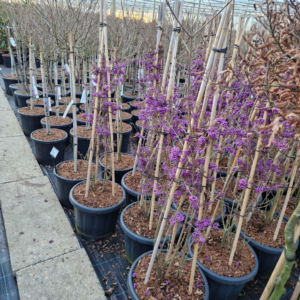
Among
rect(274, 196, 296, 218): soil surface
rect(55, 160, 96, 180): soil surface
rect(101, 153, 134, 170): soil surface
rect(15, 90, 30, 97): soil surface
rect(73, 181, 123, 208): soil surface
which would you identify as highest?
rect(15, 90, 30, 97): soil surface

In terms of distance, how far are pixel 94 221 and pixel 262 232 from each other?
5.59ft

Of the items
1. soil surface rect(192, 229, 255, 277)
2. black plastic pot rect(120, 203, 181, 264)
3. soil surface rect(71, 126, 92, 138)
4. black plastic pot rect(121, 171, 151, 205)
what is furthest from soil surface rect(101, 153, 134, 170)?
soil surface rect(192, 229, 255, 277)

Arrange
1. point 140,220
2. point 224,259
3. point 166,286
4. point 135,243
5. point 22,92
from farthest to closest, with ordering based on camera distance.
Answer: point 22,92, point 140,220, point 135,243, point 224,259, point 166,286

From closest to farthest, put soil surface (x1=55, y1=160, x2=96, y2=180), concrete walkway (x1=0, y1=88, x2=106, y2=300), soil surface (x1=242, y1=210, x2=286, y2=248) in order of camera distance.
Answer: concrete walkway (x1=0, y1=88, x2=106, y2=300) → soil surface (x1=242, y1=210, x2=286, y2=248) → soil surface (x1=55, y1=160, x2=96, y2=180)

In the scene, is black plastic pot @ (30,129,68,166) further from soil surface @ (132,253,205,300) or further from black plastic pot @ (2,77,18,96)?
black plastic pot @ (2,77,18,96)

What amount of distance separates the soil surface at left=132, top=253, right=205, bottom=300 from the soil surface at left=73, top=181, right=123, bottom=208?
0.83 m

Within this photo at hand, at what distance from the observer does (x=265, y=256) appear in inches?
89.7

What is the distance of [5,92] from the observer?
687 cm

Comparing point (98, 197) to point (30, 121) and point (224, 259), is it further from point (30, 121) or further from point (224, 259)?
point (30, 121)

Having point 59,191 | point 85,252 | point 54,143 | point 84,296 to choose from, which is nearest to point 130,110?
point 54,143

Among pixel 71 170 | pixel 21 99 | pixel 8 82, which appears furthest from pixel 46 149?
pixel 8 82

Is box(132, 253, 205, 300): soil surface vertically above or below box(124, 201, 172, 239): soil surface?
below

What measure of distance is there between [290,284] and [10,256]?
2.71 metres

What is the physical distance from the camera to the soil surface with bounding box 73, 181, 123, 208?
8.32 feet
